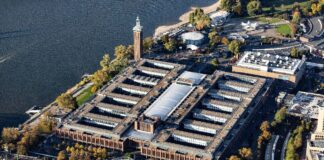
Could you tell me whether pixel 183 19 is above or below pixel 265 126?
above

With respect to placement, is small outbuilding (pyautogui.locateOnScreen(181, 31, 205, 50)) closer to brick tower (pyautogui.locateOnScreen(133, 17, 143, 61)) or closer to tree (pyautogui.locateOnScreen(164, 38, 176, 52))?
tree (pyautogui.locateOnScreen(164, 38, 176, 52))

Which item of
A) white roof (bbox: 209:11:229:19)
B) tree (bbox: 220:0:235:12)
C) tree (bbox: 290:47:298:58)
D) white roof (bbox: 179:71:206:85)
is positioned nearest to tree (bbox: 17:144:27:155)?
white roof (bbox: 179:71:206:85)

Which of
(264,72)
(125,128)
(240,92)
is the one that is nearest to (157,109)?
(125,128)

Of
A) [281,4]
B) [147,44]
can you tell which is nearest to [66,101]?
[147,44]

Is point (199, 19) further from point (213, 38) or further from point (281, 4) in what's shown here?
point (281, 4)

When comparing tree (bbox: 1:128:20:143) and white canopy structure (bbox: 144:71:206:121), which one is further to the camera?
white canopy structure (bbox: 144:71:206:121)

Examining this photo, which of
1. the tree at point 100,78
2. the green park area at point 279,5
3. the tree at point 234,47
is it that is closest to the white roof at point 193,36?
the tree at point 234,47
